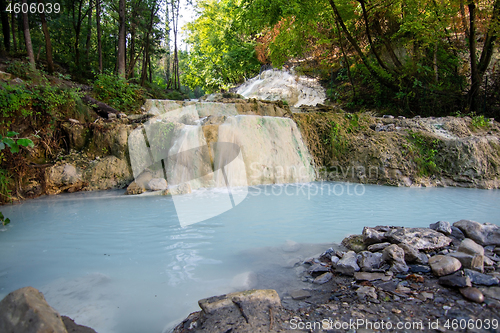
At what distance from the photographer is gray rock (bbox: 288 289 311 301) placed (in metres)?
1.88

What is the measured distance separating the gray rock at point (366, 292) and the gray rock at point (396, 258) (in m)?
0.35

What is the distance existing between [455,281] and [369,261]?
0.56m

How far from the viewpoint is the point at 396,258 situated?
2.12 meters

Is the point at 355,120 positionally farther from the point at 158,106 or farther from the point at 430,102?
the point at 158,106

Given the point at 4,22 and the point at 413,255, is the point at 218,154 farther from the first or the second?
the point at 4,22

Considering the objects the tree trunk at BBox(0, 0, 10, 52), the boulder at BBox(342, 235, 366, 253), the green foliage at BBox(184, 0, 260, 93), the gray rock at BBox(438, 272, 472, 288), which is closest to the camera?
the gray rock at BBox(438, 272, 472, 288)

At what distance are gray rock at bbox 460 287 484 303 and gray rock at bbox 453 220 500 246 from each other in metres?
1.15

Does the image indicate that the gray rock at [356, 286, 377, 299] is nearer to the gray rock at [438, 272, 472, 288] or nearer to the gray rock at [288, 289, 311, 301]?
the gray rock at [288, 289, 311, 301]

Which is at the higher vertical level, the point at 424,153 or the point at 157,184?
the point at 424,153

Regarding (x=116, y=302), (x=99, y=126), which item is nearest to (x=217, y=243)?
(x=116, y=302)

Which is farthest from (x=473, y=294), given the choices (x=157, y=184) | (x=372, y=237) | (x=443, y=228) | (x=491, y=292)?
(x=157, y=184)

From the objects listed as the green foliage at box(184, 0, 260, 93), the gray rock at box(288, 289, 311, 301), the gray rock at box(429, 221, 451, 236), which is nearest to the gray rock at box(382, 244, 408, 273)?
the gray rock at box(288, 289, 311, 301)

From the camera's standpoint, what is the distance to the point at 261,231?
140 inches

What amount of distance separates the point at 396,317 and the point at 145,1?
17648 millimetres
